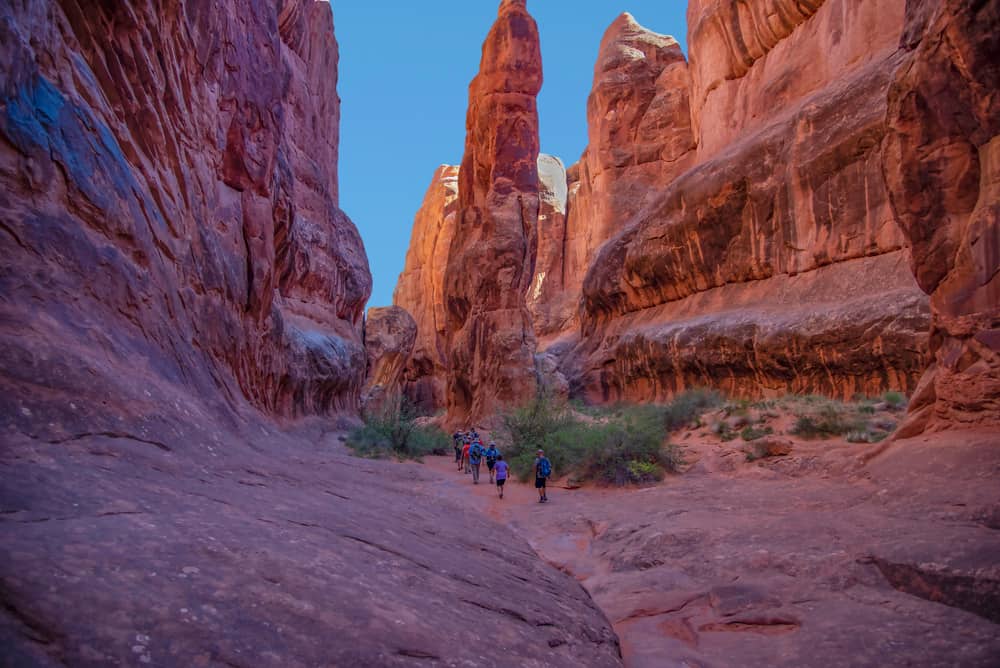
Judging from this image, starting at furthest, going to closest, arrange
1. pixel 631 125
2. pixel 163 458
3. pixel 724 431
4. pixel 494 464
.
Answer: pixel 631 125, pixel 724 431, pixel 494 464, pixel 163 458

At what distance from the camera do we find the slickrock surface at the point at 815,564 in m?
4.93

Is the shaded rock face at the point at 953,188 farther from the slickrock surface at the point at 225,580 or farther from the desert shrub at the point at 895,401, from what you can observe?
the desert shrub at the point at 895,401

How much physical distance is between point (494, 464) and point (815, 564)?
9.65 meters

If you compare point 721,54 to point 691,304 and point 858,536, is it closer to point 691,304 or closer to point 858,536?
point 691,304

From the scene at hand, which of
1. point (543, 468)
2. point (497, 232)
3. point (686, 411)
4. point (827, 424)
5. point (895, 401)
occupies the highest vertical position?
point (497, 232)

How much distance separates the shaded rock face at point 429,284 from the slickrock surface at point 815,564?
160 ft

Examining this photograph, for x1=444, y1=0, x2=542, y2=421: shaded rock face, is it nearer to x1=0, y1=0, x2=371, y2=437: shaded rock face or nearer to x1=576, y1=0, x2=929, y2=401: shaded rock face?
x1=576, y1=0, x2=929, y2=401: shaded rock face

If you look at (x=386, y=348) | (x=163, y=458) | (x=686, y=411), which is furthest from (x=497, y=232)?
(x=163, y=458)

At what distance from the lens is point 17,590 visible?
7.86 feet

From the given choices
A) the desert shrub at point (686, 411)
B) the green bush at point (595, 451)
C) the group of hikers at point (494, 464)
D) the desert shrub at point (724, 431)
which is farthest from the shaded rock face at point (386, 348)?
the desert shrub at point (724, 431)

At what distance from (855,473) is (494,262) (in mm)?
25281

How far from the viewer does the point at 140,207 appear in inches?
320

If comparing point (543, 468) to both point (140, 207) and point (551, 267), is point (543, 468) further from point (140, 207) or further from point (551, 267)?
point (551, 267)

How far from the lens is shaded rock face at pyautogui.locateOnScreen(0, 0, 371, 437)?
5152 millimetres
